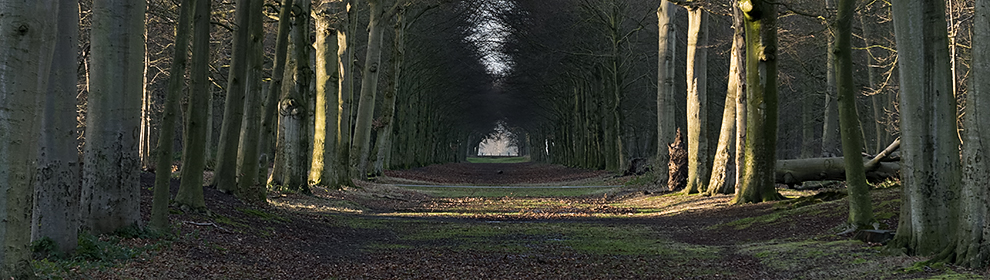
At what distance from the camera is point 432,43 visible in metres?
44.8

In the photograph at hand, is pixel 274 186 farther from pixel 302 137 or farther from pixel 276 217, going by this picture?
pixel 276 217

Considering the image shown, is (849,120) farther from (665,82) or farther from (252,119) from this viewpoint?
(665,82)

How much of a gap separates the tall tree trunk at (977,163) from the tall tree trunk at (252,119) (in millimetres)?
10645

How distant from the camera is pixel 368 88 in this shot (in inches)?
1086

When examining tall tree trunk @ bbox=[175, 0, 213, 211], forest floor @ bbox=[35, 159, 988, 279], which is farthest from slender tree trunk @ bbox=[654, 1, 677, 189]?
tall tree trunk @ bbox=[175, 0, 213, 211]

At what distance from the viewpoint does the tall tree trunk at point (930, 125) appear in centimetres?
840

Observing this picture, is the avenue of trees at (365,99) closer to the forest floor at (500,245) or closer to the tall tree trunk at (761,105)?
the tall tree trunk at (761,105)

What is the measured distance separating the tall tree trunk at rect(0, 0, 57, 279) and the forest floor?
0.61 m

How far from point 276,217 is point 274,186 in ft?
21.9

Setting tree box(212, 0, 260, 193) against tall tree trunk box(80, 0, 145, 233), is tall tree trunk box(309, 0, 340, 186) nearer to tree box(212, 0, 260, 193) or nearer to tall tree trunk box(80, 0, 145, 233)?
tree box(212, 0, 260, 193)

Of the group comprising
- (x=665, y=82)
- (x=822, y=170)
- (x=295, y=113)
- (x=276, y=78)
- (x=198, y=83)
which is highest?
(x=665, y=82)

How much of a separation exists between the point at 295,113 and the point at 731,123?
9.62m

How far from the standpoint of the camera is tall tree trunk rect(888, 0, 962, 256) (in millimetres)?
8398

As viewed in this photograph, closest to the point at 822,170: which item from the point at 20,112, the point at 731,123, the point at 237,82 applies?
the point at 731,123
